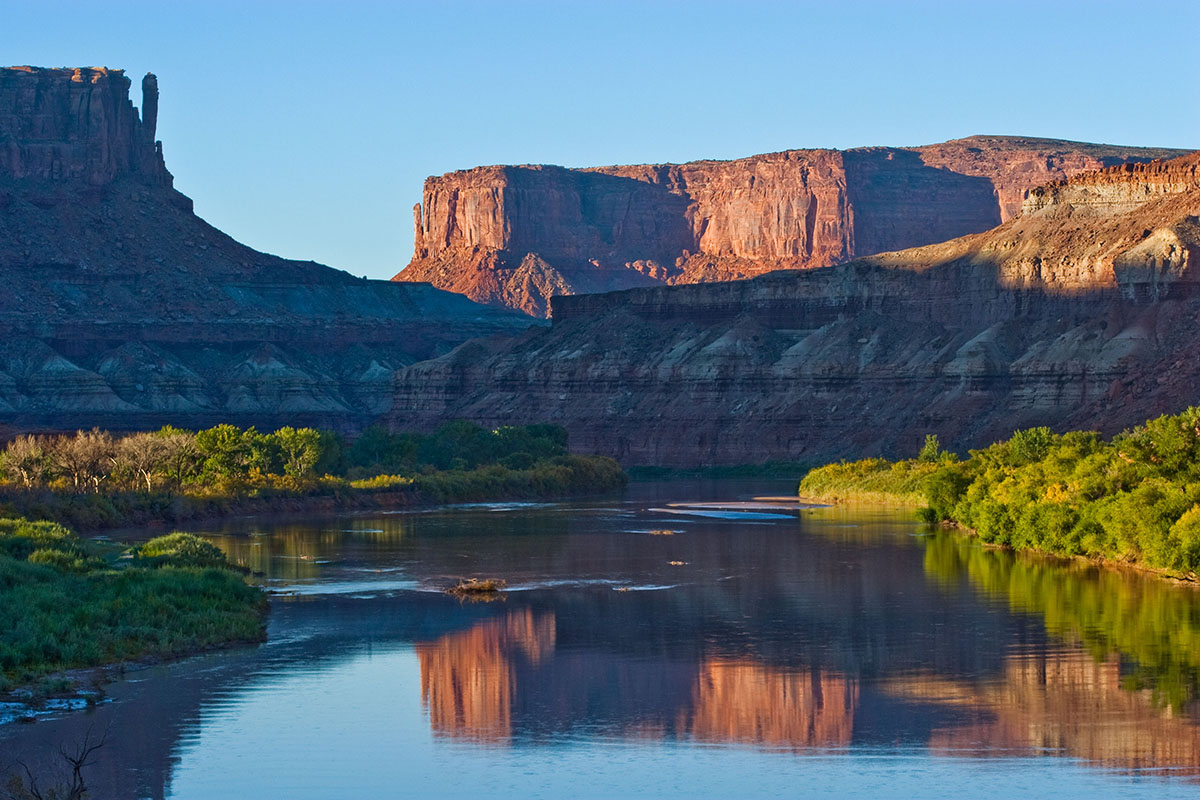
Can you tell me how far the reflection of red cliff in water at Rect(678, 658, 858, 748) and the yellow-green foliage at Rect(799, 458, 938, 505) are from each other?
136 ft

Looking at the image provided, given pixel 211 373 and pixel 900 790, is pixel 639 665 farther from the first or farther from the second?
pixel 211 373

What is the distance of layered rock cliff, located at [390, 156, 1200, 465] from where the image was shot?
107 meters

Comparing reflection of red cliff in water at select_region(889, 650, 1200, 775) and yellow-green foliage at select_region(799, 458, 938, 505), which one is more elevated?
yellow-green foliage at select_region(799, 458, 938, 505)

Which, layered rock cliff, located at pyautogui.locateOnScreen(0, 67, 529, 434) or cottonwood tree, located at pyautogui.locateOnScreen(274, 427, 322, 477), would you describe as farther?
layered rock cliff, located at pyautogui.locateOnScreen(0, 67, 529, 434)

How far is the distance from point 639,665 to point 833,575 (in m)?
14.5

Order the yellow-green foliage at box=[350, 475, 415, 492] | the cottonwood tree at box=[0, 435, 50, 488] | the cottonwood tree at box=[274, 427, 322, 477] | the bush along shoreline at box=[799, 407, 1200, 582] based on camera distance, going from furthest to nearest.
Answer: the yellow-green foliage at box=[350, 475, 415, 492] < the cottonwood tree at box=[274, 427, 322, 477] < the cottonwood tree at box=[0, 435, 50, 488] < the bush along shoreline at box=[799, 407, 1200, 582]

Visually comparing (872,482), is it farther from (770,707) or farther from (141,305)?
(141,305)

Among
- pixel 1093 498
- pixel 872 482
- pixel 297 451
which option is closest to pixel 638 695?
pixel 1093 498

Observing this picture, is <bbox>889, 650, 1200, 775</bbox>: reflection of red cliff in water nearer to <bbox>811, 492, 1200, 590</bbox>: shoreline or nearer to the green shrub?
<bbox>811, 492, 1200, 590</bbox>: shoreline

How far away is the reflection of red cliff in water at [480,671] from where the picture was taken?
27.0m

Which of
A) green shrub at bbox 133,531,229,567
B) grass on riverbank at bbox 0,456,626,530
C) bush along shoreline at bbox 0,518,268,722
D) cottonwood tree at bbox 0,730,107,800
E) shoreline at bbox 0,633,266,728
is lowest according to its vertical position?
cottonwood tree at bbox 0,730,107,800

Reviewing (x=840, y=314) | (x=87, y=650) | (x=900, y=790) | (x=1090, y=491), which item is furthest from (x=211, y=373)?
(x=900, y=790)

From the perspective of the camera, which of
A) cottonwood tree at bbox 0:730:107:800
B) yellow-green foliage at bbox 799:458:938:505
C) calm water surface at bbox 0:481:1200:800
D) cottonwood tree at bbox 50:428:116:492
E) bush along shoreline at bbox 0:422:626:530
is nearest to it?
Result: cottonwood tree at bbox 0:730:107:800

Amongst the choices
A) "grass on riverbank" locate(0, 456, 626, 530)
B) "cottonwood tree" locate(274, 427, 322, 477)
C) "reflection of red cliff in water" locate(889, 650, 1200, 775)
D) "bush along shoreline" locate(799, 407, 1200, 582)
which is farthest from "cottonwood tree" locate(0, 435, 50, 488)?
"reflection of red cliff in water" locate(889, 650, 1200, 775)
